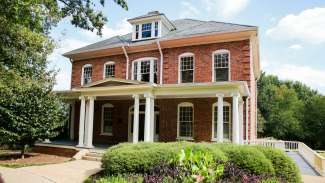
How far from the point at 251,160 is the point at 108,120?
12.9 metres

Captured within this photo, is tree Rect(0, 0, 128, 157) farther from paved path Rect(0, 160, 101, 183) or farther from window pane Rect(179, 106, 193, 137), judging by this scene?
window pane Rect(179, 106, 193, 137)

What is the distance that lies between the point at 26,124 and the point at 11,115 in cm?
84

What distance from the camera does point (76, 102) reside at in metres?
20.3

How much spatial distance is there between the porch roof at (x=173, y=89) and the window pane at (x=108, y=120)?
9.75 feet

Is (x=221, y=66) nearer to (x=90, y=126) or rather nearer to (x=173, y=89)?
(x=173, y=89)

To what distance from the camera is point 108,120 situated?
1911cm

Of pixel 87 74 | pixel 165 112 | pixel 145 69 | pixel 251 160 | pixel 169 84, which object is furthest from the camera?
pixel 87 74

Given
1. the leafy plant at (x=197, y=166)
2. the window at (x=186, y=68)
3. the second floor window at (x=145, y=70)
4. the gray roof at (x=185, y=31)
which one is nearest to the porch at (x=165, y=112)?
the window at (x=186, y=68)

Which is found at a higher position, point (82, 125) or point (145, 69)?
point (145, 69)

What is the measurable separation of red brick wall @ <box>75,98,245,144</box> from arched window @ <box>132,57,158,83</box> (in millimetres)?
1626

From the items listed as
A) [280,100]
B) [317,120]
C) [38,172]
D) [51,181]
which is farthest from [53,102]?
[280,100]

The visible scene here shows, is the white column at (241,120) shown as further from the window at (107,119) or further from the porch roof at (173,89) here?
the window at (107,119)

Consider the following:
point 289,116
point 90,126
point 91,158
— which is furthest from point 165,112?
point 289,116

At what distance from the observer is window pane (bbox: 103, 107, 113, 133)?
18953mm
